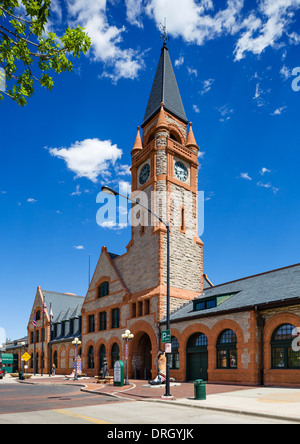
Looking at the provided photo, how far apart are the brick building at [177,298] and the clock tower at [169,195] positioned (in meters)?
0.10

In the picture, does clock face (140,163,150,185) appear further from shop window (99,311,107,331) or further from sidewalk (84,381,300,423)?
sidewalk (84,381,300,423)

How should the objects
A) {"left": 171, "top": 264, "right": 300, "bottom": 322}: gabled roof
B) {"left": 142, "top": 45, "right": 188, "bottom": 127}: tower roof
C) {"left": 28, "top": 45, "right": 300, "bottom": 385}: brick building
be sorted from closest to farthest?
{"left": 171, "top": 264, "right": 300, "bottom": 322}: gabled roof
{"left": 28, "top": 45, "right": 300, "bottom": 385}: brick building
{"left": 142, "top": 45, "right": 188, "bottom": 127}: tower roof

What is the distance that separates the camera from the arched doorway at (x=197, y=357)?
27016 mm

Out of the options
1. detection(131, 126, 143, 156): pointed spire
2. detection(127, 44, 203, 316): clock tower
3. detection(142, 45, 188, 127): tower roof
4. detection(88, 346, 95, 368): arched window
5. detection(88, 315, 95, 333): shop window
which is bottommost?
detection(88, 346, 95, 368): arched window

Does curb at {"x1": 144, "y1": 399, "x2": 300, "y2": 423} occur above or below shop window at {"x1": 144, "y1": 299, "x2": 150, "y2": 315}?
below

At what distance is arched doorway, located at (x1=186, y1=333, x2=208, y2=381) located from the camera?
27.0 metres

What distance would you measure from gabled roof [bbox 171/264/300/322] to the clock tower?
3.72 m

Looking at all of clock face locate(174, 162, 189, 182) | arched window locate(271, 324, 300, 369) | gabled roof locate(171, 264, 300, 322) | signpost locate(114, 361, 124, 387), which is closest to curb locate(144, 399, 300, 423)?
arched window locate(271, 324, 300, 369)

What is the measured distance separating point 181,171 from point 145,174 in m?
3.59

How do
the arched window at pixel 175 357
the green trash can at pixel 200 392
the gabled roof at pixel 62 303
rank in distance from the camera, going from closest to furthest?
the green trash can at pixel 200 392 < the arched window at pixel 175 357 < the gabled roof at pixel 62 303

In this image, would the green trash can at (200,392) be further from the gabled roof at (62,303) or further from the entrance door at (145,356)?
the gabled roof at (62,303)

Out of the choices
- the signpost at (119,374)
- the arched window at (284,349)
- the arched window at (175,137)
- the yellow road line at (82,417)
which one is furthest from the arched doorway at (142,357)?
the yellow road line at (82,417)
